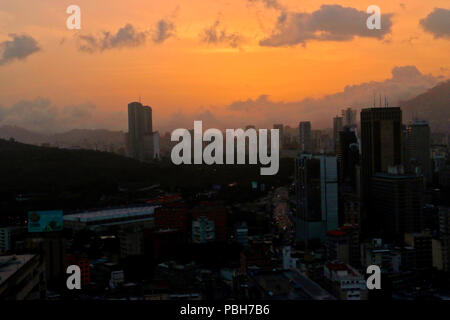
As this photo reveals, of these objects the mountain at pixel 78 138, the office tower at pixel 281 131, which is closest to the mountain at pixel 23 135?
the mountain at pixel 78 138

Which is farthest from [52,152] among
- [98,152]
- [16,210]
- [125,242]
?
[125,242]

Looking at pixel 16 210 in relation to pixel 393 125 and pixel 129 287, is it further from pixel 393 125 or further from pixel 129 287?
pixel 393 125

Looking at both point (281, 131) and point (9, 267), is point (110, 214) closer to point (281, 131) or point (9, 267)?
point (281, 131)

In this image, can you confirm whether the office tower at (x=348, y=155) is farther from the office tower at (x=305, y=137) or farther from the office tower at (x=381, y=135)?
the office tower at (x=305, y=137)

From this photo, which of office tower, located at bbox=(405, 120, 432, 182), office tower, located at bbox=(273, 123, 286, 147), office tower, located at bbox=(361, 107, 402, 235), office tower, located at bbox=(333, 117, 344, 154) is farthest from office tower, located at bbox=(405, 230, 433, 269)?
office tower, located at bbox=(333, 117, 344, 154)

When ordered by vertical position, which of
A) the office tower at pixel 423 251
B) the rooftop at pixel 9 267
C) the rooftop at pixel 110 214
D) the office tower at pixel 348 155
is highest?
the office tower at pixel 348 155
